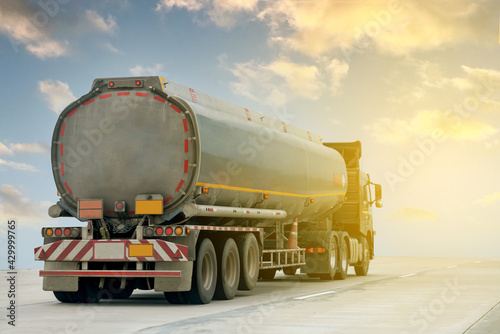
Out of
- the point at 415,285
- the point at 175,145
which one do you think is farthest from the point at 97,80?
the point at 415,285

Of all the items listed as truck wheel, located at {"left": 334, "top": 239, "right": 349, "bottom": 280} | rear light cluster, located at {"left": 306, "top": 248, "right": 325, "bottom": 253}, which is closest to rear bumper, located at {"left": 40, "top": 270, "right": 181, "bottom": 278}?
rear light cluster, located at {"left": 306, "top": 248, "right": 325, "bottom": 253}

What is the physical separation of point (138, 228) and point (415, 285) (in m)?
9.03

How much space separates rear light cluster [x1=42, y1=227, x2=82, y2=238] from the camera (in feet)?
50.9

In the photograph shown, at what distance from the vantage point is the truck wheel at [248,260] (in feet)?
55.7

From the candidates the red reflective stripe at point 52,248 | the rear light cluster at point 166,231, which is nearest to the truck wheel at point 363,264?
the rear light cluster at point 166,231

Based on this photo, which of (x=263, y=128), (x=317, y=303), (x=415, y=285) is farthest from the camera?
(x=415, y=285)

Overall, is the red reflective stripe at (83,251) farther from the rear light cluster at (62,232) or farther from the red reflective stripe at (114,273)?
the rear light cluster at (62,232)

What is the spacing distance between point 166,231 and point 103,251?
121cm

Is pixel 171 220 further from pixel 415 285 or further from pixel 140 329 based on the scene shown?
pixel 415 285

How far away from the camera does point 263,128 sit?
18.7m

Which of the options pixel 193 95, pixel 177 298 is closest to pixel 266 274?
pixel 177 298

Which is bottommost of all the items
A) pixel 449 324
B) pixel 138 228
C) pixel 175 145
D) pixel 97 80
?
pixel 449 324

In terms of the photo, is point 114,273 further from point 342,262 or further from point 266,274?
point 342,262

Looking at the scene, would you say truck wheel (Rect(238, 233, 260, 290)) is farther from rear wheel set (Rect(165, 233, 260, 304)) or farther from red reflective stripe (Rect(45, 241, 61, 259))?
red reflective stripe (Rect(45, 241, 61, 259))
